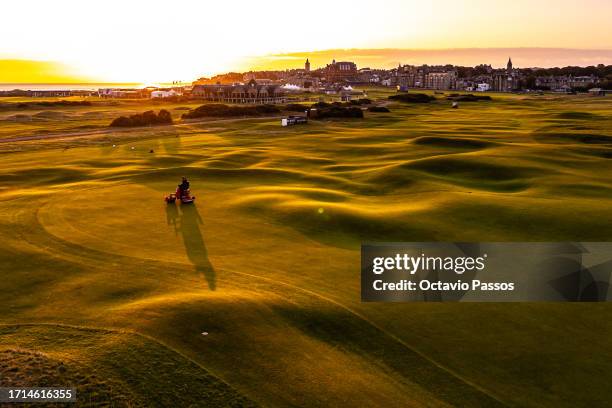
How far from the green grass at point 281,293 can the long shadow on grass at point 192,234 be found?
14 centimetres

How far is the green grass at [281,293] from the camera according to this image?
14523 millimetres

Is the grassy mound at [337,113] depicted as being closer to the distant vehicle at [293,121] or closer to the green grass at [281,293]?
the distant vehicle at [293,121]

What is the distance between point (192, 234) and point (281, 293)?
33.4 ft

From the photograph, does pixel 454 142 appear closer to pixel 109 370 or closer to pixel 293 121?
pixel 293 121

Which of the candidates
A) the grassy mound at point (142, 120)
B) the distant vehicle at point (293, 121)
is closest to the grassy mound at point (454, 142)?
the distant vehicle at point (293, 121)

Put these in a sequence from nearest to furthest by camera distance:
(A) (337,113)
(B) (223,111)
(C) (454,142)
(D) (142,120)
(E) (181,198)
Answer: (E) (181,198)
(C) (454,142)
(D) (142,120)
(A) (337,113)
(B) (223,111)

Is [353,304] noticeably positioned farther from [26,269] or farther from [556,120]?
[556,120]

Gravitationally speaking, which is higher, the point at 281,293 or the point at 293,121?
the point at 293,121

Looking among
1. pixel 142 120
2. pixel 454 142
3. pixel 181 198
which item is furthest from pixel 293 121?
pixel 181 198

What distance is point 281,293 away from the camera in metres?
20.3

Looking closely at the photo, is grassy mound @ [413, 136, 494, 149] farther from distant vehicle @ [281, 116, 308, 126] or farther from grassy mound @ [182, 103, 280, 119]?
grassy mound @ [182, 103, 280, 119]

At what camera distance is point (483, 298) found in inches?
806

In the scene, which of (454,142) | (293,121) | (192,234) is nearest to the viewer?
(192,234)

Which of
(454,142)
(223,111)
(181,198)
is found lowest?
(181,198)
